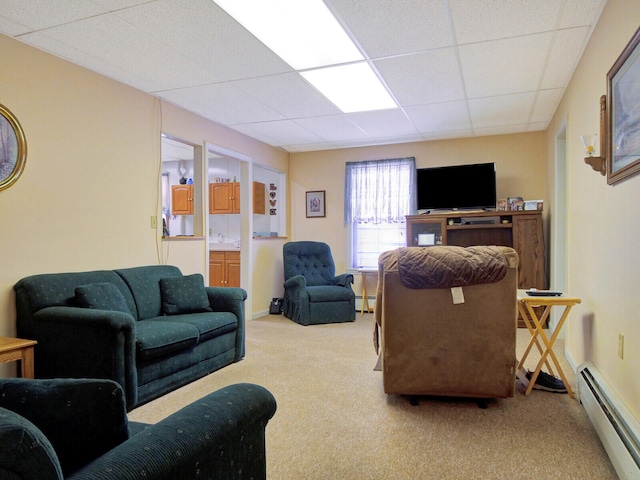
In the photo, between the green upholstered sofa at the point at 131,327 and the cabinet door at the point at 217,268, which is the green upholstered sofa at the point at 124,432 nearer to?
the green upholstered sofa at the point at 131,327

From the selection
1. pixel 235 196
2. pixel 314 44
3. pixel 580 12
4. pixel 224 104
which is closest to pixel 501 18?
pixel 580 12

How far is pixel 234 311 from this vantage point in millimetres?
3762

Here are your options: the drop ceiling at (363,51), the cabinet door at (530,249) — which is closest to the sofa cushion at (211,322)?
the drop ceiling at (363,51)

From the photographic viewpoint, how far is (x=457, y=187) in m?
5.49

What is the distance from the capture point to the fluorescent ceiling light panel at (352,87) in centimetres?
346

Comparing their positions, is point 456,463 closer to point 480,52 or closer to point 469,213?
point 480,52

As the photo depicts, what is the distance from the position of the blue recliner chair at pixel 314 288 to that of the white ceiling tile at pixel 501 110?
258 cm

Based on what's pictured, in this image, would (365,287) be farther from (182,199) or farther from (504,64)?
(504,64)

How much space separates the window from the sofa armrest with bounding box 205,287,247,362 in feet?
9.25

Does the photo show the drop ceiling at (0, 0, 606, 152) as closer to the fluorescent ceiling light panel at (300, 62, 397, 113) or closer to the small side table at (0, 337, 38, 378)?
the fluorescent ceiling light panel at (300, 62, 397, 113)

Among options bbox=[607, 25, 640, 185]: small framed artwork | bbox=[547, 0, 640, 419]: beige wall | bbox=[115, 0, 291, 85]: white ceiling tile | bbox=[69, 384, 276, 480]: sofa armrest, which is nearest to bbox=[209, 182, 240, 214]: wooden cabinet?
bbox=[115, 0, 291, 85]: white ceiling tile

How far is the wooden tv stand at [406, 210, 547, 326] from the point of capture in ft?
16.4

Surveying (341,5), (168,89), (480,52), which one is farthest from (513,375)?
(168,89)

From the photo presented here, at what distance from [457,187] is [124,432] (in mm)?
5087
